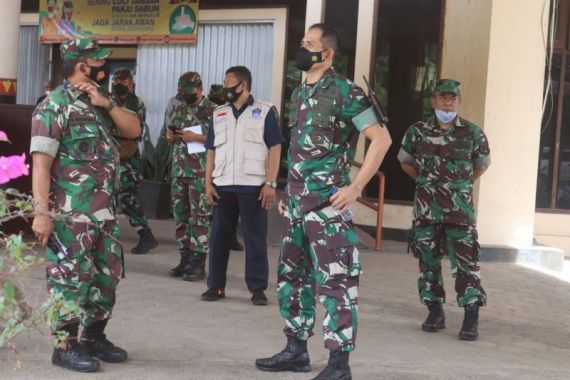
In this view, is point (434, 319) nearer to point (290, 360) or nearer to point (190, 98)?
point (290, 360)

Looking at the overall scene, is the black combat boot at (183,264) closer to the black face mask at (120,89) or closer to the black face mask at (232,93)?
the black face mask at (232,93)

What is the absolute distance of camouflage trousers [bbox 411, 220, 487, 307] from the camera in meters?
6.20

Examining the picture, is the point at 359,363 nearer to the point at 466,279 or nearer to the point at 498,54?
the point at 466,279

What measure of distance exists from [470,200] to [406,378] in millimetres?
1660

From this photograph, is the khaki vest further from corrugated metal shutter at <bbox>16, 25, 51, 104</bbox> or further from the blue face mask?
corrugated metal shutter at <bbox>16, 25, 51, 104</bbox>

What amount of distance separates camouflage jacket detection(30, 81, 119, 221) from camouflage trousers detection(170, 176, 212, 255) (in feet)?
9.51

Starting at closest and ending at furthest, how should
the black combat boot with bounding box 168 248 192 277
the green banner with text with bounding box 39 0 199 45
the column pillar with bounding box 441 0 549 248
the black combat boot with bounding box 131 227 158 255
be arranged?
the black combat boot with bounding box 168 248 192 277 → the black combat boot with bounding box 131 227 158 255 → the column pillar with bounding box 441 0 549 248 → the green banner with text with bounding box 39 0 199 45

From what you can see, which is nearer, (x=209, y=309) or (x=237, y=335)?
(x=237, y=335)

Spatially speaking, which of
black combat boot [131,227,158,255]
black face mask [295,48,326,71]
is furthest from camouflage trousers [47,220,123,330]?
black combat boot [131,227,158,255]

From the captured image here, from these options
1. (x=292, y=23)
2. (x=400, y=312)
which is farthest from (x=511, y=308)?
(x=292, y=23)

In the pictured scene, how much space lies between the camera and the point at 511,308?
25.1ft

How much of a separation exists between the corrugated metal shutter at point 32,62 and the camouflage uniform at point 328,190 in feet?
39.1

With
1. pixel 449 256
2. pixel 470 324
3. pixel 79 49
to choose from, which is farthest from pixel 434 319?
pixel 79 49

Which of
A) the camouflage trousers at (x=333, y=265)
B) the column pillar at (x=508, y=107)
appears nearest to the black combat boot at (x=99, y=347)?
the camouflage trousers at (x=333, y=265)
